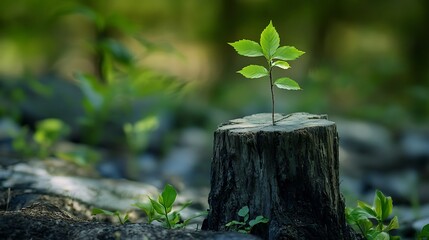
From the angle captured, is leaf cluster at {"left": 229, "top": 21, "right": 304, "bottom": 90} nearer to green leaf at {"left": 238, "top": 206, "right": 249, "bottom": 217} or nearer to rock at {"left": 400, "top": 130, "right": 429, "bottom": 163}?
green leaf at {"left": 238, "top": 206, "right": 249, "bottom": 217}

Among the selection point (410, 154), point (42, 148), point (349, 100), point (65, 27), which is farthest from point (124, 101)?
point (65, 27)

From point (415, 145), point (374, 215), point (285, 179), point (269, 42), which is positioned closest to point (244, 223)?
point (285, 179)

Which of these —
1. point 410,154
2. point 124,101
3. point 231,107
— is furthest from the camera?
point 231,107

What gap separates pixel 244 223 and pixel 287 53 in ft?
1.96

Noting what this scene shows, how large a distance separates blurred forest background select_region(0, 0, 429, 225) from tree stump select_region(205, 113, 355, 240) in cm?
199

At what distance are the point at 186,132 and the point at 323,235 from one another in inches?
177

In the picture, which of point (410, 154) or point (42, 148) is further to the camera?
point (410, 154)

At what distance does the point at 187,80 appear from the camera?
4.97 meters

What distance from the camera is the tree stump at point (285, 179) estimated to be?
7.00 ft

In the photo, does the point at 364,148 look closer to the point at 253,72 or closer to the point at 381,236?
the point at 381,236

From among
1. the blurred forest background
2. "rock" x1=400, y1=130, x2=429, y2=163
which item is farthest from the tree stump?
"rock" x1=400, y1=130, x2=429, y2=163

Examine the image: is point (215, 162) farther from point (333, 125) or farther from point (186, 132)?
point (186, 132)

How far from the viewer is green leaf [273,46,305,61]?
85.5 inches

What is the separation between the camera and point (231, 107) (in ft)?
27.3
